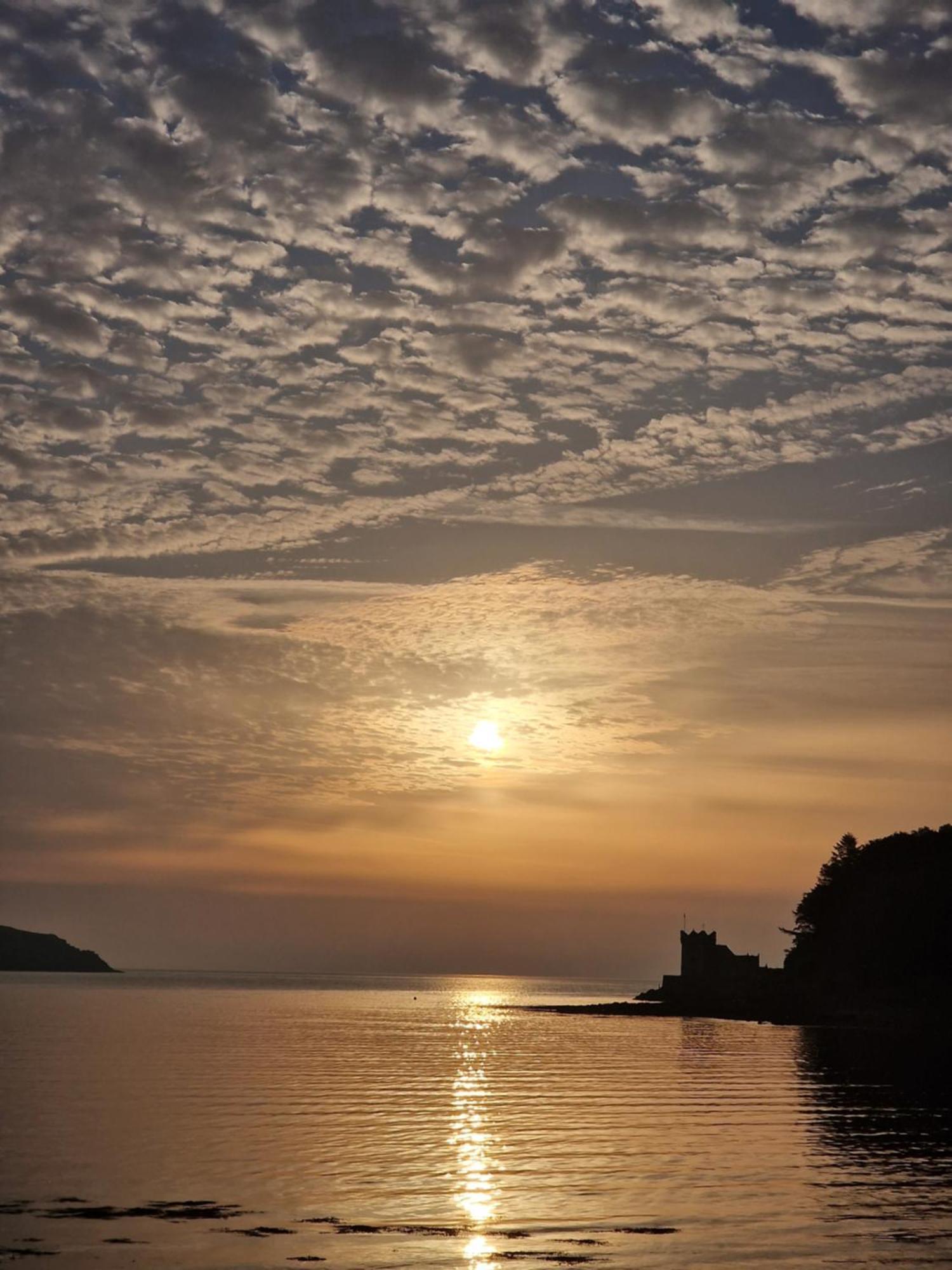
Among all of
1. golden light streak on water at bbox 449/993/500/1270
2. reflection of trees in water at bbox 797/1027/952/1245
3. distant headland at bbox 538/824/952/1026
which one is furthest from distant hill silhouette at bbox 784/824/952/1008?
golden light streak on water at bbox 449/993/500/1270

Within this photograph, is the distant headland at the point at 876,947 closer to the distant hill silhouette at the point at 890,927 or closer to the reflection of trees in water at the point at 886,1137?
the distant hill silhouette at the point at 890,927

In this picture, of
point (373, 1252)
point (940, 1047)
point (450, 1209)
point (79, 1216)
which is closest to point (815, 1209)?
point (450, 1209)

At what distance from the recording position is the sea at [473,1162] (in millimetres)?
29703

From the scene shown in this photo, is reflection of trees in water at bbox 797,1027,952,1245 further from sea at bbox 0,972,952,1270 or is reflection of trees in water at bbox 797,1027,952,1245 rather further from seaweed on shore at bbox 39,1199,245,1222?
seaweed on shore at bbox 39,1199,245,1222

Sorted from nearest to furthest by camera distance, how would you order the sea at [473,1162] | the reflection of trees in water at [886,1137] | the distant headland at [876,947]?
1. the sea at [473,1162]
2. the reflection of trees in water at [886,1137]
3. the distant headland at [876,947]

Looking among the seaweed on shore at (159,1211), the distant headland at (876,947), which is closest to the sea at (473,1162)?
the seaweed on shore at (159,1211)

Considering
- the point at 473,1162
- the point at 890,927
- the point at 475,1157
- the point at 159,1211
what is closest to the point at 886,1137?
the point at 475,1157

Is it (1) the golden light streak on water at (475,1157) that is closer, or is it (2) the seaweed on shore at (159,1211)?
(1) the golden light streak on water at (475,1157)

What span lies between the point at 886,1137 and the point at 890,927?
86.7m

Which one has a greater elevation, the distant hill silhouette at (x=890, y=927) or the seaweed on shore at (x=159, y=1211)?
the distant hill silhouette at (x=890, y=927)

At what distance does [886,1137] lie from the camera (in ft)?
160

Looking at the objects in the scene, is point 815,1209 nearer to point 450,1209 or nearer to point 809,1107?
point 450,1209

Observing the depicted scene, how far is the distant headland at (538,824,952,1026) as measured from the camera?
12875 centimetres

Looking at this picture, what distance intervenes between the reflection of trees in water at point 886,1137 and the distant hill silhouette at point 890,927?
36.9 metres
